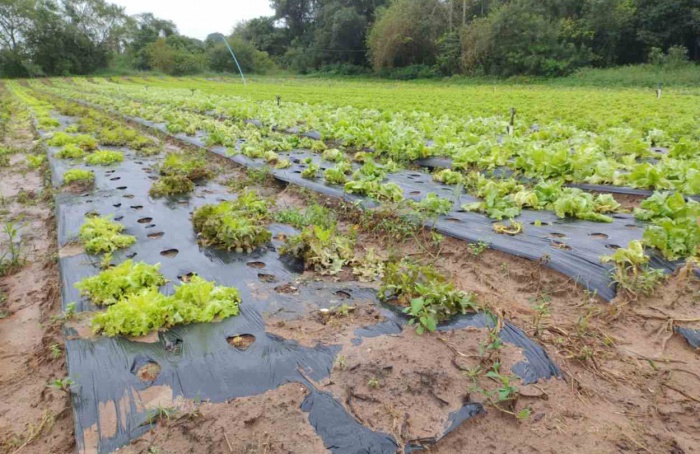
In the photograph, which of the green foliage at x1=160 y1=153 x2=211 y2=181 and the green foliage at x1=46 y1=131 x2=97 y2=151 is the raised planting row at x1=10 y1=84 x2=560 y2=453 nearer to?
the green foliage at x1=160 y1=153 x2=211 y2=181

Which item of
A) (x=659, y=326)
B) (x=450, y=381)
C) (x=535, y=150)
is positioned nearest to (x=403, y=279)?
(x=450, y=381)

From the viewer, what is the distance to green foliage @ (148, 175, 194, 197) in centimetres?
600

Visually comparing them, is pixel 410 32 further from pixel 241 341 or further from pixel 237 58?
pixel 241 341

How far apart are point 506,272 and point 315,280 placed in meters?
1.75

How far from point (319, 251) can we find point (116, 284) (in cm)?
166

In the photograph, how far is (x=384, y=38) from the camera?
153 feet

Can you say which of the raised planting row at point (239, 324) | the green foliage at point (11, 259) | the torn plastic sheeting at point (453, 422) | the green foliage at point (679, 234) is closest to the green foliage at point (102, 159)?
the raised planting row at point (239, 324)

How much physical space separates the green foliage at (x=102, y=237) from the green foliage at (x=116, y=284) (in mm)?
786

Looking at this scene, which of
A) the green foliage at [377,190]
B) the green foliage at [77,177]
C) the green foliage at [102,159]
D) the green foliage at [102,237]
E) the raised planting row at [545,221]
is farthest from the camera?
the green foliage at [102,159]

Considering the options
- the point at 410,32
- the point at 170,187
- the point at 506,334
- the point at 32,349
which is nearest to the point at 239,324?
the point at 32,349

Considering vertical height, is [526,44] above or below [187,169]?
above

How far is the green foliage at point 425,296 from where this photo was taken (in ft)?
10.4

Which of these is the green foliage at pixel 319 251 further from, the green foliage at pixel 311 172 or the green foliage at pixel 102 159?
the green foliage at pixel 102 159

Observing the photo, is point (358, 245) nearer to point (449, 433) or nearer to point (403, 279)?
point (403, 279)
